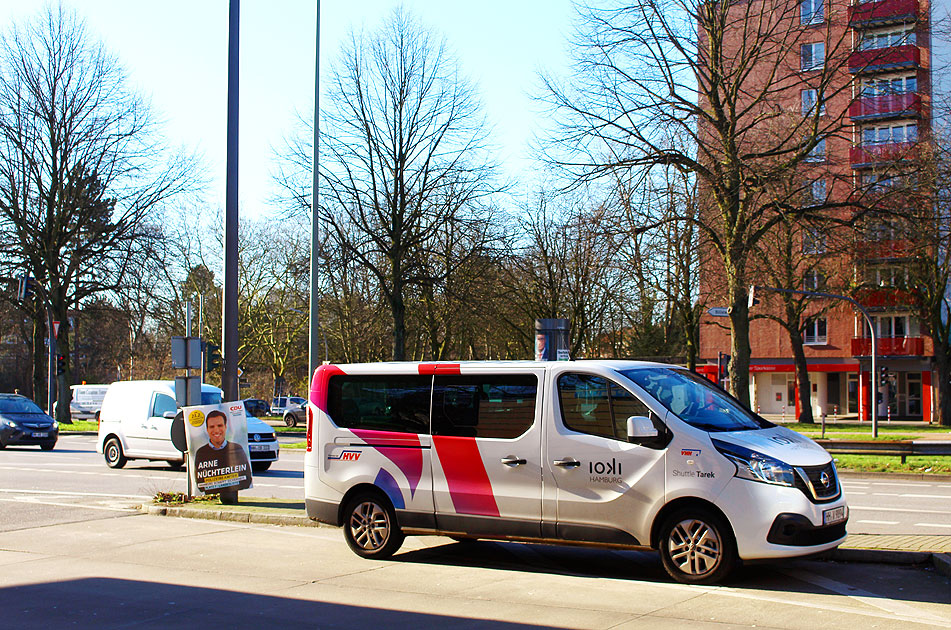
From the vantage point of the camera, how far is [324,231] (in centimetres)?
3531

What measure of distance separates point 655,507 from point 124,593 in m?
4.53

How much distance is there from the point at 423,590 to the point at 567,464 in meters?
1.65

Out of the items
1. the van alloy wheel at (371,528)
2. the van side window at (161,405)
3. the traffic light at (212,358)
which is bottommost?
the van alloy wheel at (371,528)

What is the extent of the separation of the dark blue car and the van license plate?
1019 inches

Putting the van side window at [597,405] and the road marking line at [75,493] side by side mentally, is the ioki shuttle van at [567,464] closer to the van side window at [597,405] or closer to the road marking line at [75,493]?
the van side window at [597,405]

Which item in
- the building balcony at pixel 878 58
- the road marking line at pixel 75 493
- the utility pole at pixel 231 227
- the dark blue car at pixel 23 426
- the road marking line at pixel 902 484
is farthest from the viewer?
the dark blue car at pixel 23 426

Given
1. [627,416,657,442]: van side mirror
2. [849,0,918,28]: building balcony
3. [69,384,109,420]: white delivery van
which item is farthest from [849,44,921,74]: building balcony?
[69,384,109,420]: white delivery van

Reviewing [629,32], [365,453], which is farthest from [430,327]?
[365,453]

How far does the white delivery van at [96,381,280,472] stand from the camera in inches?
824

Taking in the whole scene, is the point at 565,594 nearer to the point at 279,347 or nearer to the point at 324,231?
the point at 324,231

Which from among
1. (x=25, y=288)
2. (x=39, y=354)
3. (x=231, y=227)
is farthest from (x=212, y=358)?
(x=39, y=354)

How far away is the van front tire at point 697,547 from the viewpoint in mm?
7785

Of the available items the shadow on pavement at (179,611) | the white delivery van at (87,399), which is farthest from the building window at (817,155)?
the white delivery van at (87,399)

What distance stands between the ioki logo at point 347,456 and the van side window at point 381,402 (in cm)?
26
